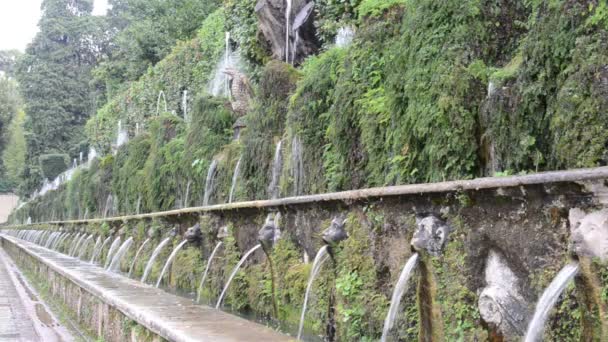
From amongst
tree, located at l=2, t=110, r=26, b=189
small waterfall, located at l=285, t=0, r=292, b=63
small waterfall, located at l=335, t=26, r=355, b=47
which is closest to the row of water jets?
small waterfall, located at l=335, t=26, r=355, b=47

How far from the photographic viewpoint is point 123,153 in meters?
19.5

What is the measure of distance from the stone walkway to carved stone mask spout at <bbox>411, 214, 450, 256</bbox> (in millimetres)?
4436

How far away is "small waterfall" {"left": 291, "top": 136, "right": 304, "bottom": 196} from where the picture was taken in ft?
24.9

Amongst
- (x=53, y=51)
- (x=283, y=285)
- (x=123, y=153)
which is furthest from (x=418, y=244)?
(x=53, y=51)

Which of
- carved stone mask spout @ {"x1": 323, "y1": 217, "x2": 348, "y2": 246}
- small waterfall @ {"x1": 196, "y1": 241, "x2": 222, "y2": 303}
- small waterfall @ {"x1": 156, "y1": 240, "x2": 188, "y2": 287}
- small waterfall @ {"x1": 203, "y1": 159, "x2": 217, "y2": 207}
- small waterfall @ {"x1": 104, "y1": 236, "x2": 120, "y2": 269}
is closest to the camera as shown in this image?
carved stone mask spout @ {"x1": 323, "y1": 217, "x2": 348, "y2": 246}

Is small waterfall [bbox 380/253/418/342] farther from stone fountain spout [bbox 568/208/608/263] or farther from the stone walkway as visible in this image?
the stone walkway

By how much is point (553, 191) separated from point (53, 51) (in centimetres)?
6855

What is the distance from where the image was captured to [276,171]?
27.9 ft

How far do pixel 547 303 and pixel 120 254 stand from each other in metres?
9.59

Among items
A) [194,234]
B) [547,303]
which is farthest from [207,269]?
→ [547,303]

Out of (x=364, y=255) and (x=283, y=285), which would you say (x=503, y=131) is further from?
(x=283, y=285)

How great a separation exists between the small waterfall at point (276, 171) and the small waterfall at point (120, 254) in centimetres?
356

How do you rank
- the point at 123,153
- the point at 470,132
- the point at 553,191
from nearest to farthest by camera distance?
the point at 553,191
the point at 470,132
the point at 123,153

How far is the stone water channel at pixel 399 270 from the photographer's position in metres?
2.90
